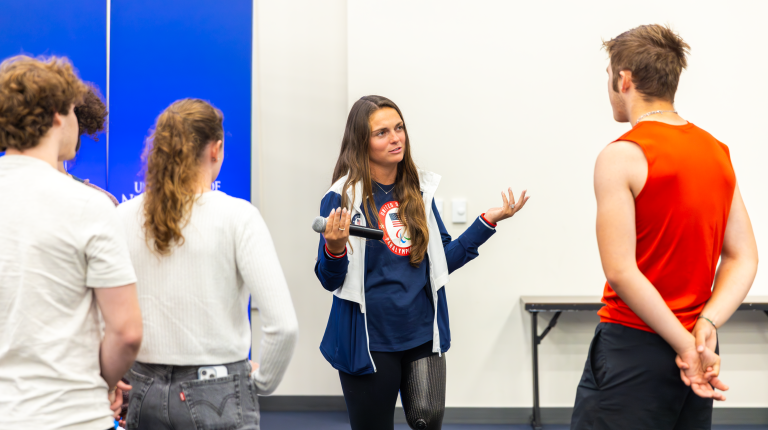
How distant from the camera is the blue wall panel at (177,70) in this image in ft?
9.68

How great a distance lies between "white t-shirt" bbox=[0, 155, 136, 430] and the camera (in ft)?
3.18

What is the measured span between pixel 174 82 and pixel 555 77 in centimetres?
215

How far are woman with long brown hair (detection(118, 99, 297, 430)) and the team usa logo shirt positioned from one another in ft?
2.12

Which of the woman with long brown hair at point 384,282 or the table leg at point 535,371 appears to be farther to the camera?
the table leg at point 535,371

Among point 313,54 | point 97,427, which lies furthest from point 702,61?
point 97,427

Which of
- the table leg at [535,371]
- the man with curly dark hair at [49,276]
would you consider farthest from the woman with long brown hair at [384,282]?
the table leg at [535,371]

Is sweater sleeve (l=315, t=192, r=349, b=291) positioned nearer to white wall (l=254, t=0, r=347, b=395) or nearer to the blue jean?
the blue jean

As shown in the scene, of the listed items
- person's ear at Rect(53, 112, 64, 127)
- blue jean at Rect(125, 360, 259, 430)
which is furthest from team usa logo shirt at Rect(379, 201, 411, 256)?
person's ear at Rect(53, 112, 64, 127)

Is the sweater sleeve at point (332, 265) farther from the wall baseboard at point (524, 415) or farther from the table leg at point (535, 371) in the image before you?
the wall baseboard at point (524, 415)

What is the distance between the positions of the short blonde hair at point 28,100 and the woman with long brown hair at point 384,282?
0.81 m

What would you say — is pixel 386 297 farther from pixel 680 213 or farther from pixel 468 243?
pixel 680 213

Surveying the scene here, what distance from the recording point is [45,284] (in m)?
0.98

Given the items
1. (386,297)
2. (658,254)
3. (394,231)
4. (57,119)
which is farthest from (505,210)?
(57,119)

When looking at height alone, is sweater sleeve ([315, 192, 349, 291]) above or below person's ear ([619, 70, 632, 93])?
below
